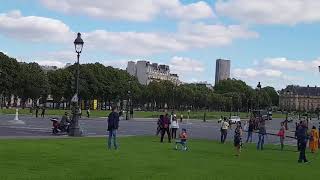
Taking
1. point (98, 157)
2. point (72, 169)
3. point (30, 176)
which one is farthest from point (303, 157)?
point (30, 176)

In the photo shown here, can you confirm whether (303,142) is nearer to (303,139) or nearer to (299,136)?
(303,139)

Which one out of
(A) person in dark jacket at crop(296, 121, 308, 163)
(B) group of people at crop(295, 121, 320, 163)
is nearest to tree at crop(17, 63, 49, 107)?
(B) group of people at crop(295, 121, 320, 163)

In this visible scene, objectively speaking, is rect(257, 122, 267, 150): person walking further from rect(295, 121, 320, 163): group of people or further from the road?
the road

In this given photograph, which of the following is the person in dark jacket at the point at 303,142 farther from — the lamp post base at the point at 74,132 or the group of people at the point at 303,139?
the lamp post base at the point at 74,132

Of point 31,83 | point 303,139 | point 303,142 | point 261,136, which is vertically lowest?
point 261,136

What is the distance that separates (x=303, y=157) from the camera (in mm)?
25312

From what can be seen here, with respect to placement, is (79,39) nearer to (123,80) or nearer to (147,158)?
(147,158)

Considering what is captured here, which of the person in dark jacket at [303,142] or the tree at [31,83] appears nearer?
the person in dark jacket at [303,142]

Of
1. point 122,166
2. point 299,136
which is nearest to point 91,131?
point 299,136

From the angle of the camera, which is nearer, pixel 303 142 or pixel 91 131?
pixel 303 142

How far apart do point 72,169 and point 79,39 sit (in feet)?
67.3

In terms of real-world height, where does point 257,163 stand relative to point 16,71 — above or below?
below

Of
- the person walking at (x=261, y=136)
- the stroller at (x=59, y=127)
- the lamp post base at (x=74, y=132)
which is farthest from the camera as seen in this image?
the stroller at (x=59, y=127)

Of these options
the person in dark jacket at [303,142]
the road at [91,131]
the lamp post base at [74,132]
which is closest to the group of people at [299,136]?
the person in dark jacket at [303,142]
